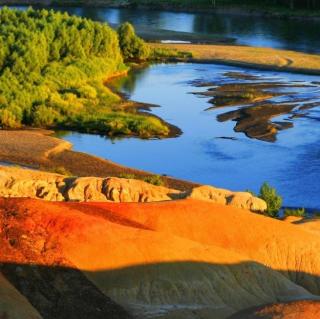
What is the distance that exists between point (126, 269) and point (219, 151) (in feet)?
93.8

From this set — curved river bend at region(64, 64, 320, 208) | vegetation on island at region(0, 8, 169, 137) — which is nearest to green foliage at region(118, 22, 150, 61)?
vegetation on island at region(0, 8, 169, 137)

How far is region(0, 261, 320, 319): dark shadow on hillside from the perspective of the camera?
58.7 feet

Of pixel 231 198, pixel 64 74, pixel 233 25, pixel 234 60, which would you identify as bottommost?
pixel 233 25

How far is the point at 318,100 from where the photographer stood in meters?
62.7

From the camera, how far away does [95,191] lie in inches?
1158

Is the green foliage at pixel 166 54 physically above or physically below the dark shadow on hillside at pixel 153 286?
below

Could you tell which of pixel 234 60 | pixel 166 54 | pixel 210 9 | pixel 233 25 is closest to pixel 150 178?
pixel 234 60

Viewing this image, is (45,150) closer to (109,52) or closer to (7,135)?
(7,135)

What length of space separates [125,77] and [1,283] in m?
58.3

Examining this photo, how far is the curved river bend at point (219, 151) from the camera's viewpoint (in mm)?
41281

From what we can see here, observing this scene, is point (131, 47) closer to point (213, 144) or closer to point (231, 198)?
point (213, 144)

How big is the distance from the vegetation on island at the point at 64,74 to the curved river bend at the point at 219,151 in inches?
92.7

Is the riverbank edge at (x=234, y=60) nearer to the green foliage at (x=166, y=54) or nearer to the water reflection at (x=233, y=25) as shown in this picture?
the green foliage at (x=166, y=54)

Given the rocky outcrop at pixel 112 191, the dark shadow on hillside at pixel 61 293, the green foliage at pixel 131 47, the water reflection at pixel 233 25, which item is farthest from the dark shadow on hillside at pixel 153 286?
the water reflection at pixel 233 25
